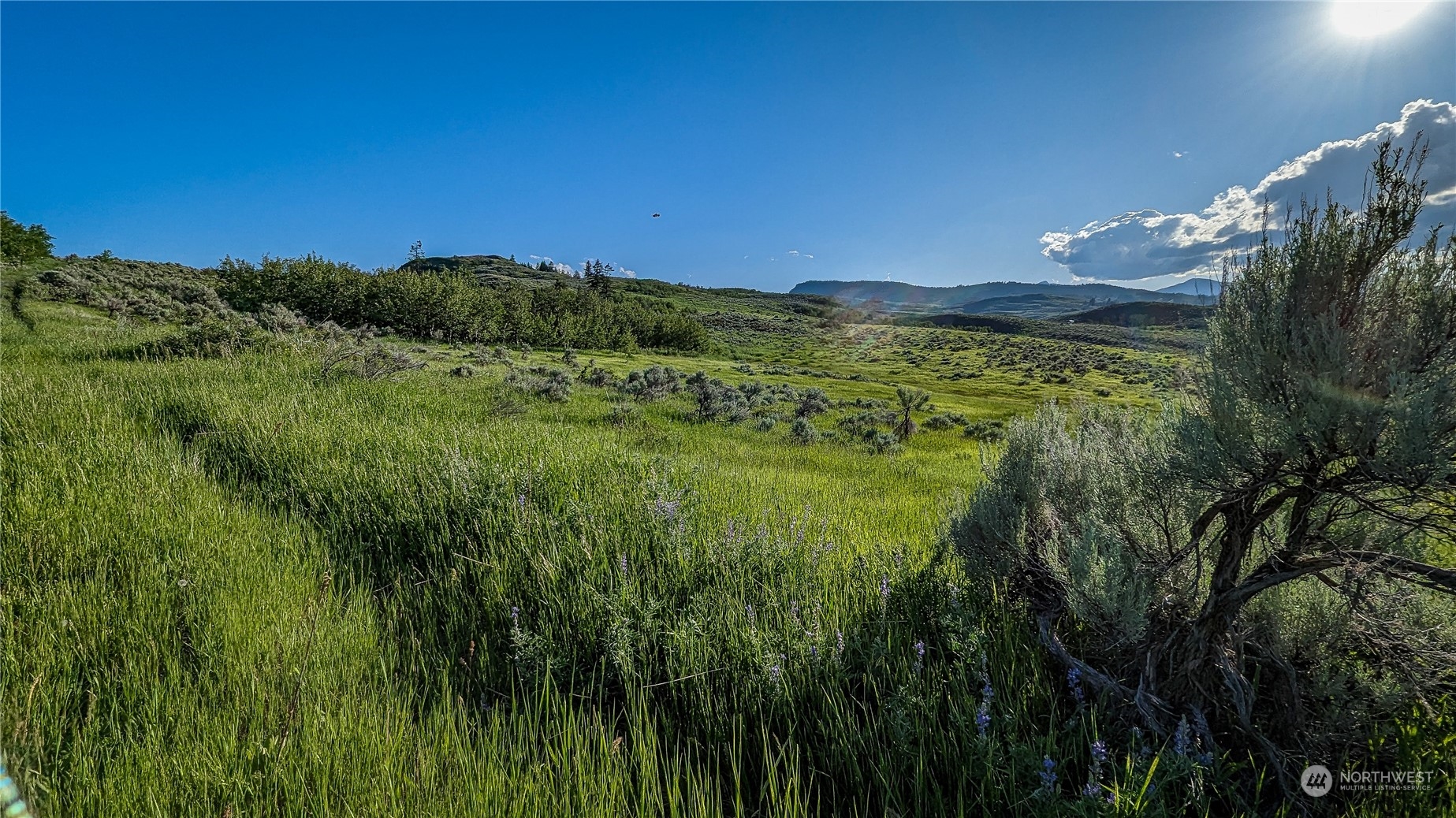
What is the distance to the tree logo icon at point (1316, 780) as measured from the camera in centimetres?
187

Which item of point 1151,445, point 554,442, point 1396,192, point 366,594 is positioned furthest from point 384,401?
point 1396,192

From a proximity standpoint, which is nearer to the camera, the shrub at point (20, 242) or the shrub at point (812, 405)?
the shrub at point (812, 405)

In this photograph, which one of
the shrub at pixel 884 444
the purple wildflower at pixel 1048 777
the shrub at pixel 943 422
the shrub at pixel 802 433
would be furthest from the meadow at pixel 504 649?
the shrub at pixel 943 422

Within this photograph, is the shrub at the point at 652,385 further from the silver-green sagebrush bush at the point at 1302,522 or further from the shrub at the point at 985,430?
the silver-green sagebrush bush at the point at 1302,522

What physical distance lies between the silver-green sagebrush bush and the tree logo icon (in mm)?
93

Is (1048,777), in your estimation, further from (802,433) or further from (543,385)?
(543,385)

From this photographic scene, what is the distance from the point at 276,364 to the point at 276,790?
12.9 m

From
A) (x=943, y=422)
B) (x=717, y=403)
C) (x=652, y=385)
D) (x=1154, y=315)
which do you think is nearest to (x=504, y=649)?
(x=717, y=403)

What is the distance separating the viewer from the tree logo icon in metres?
1.87

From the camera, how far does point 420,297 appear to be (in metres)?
60.3

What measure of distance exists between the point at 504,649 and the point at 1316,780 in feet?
12.1

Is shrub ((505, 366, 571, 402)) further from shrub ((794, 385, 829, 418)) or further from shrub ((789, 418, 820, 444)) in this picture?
shrub ((794, 385, 829, 418))

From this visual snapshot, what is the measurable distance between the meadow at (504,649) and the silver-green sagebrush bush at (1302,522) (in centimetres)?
27

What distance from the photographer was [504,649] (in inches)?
121
